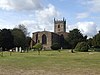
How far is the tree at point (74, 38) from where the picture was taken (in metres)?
120

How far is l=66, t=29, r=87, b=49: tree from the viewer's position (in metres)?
120

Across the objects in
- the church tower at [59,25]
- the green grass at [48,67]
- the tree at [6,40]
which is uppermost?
the church tower at [59,25]

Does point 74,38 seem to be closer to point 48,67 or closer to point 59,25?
point 59,25

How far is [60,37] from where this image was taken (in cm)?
13888

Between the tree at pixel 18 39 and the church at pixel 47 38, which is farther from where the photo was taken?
the church at pixel 47 38

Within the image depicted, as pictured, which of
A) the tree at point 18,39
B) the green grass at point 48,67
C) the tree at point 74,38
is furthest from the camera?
the tree at point 74,38

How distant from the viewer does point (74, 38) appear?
12256 centimetres

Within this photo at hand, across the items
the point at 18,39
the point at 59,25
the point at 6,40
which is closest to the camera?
the point at 6,40

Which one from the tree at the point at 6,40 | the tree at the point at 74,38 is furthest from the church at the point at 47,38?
the tree at the point at 6,40

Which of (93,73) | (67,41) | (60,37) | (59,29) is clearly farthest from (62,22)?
(93,73)

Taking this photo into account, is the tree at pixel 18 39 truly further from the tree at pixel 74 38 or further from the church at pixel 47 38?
the tree at pixel 74 38

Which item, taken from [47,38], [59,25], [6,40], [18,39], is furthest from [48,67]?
[59,25]

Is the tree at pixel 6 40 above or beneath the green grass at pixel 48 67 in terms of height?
above

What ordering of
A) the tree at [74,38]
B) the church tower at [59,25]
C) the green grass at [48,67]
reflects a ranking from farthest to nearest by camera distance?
the church tower at [59,25] < the tree at [74,38] < the green grass at [48,67]
